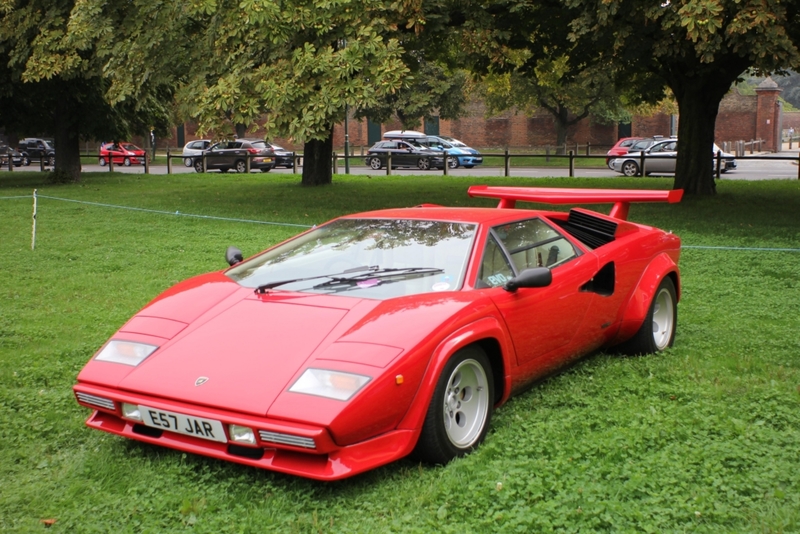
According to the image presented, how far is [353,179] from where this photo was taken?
2886 cm

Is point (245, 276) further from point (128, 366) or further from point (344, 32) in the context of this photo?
point (344, 32)

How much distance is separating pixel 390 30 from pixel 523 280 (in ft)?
36.1

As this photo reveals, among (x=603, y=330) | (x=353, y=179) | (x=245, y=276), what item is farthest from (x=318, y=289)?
(x=353, y=179)

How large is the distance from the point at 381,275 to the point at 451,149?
37.2m

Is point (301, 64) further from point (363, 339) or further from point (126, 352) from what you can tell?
point (363, 339)

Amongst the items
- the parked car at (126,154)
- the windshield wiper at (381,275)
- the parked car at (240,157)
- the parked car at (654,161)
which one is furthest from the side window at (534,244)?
the parked car at (126,154)

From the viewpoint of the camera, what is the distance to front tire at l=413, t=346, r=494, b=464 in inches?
166

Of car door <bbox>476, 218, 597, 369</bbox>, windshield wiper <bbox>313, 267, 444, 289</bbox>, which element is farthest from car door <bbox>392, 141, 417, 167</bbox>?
windshield wiper <bbox>313, 267, 444, 289</bbox>

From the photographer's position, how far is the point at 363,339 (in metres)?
4.21

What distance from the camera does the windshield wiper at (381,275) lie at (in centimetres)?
498

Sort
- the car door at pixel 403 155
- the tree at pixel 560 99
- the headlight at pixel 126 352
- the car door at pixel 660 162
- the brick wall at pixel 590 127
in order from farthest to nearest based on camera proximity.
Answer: the brick wall at pixel 590 127
the tree at pixel 560 99
the car door at pixel 403 155
the car door at pixel 660 162
the headlight at pixel 126 352

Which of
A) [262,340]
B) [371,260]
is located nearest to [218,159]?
[371,260]

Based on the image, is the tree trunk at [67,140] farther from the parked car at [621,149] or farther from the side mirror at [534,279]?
the side mirror at [534,279]

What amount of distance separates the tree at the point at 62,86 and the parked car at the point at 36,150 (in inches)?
709
